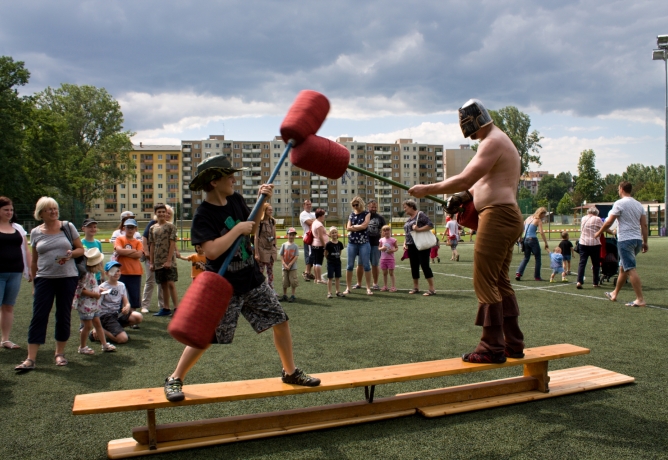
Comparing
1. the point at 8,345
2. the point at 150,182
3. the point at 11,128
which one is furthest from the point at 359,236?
the point at 150,182

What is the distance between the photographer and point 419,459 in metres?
3.67

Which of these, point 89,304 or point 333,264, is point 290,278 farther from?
point 89,304

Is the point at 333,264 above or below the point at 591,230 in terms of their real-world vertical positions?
below

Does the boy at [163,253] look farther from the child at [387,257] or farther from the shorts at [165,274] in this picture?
the child at [387,257]

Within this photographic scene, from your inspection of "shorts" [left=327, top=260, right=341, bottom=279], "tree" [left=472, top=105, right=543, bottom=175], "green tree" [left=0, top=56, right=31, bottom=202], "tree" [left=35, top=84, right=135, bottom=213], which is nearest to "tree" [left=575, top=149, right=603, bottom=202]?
"tree" [left=472, top=105, right=543, bottom=175]

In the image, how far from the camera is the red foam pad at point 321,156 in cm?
394

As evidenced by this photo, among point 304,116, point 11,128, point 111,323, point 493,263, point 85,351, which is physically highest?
point 11,128

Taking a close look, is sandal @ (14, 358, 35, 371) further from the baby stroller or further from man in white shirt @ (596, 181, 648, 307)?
the baby stroller

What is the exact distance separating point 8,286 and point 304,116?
5.19 metres

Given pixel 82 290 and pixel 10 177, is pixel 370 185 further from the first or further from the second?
pixel 82 290

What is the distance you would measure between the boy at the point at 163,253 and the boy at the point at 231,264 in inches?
224

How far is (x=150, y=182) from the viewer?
406 feet

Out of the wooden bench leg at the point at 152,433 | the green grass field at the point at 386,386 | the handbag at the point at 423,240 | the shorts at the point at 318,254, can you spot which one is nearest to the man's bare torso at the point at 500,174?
the green grass field at the point at 386,386

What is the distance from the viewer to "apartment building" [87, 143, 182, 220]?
121 m
